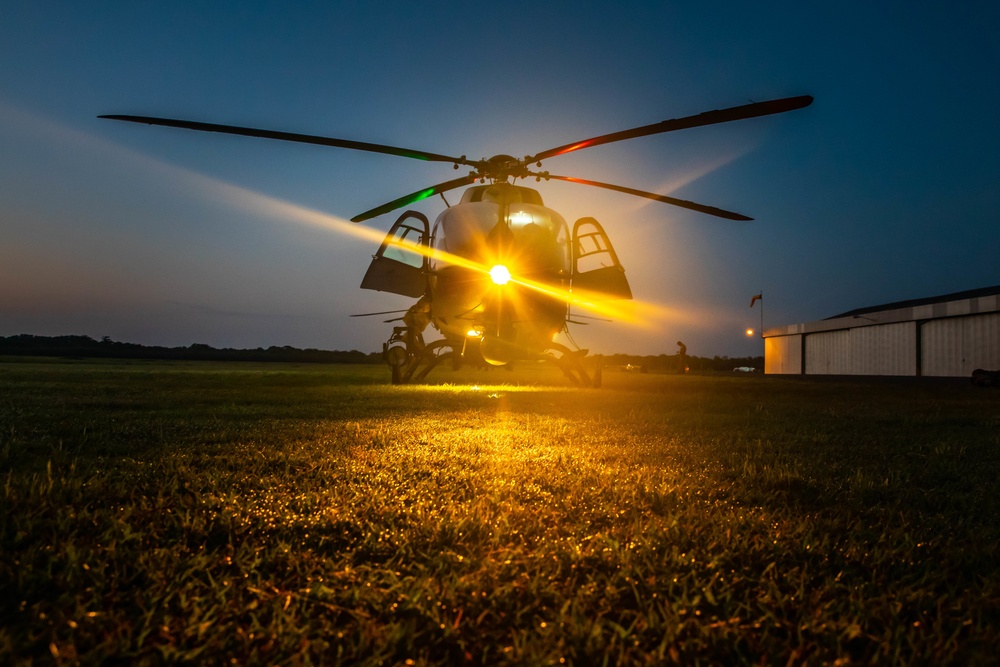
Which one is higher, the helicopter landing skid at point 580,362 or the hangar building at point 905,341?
A: the hangar building at point 905,341

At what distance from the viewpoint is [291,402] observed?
293 inches

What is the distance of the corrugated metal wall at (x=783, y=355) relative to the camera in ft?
121

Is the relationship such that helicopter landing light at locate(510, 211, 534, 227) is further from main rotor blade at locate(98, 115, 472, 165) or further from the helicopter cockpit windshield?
main rotor blade at locate(98, 115, 472, 165)

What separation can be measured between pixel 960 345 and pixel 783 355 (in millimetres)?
14660

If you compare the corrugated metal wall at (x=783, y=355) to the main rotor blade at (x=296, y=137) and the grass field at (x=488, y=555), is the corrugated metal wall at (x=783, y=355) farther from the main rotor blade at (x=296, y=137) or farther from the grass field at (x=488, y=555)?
the grass field at (x=488, y=555)

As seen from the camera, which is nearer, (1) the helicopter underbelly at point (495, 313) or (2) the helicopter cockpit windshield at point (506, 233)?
(2) the helicopter cockpit windshield at point (506, 233)

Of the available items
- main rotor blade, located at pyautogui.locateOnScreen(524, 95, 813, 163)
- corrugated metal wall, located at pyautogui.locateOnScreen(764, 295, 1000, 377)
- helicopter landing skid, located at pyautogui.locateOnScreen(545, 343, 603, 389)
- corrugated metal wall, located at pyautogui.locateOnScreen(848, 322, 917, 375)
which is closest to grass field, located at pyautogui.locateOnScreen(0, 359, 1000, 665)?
main rotor blade, located at pyautogui.locateOnScreen(524, 95, 813, 163)

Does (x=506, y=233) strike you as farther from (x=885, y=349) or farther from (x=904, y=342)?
(x=885, y=349)

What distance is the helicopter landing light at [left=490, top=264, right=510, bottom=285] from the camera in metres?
10.5

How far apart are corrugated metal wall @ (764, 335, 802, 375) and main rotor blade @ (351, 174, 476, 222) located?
3276 centimetres

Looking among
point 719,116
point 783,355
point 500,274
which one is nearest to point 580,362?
point 500,274

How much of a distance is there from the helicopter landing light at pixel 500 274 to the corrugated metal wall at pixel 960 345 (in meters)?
22.5

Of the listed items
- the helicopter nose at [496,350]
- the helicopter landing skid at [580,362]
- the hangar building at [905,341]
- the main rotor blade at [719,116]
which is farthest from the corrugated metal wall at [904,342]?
the main rotor blade at [719,116]

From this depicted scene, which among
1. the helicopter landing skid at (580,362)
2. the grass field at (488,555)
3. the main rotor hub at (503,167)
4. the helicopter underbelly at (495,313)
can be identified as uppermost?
the main rotor hub at (503,167)
